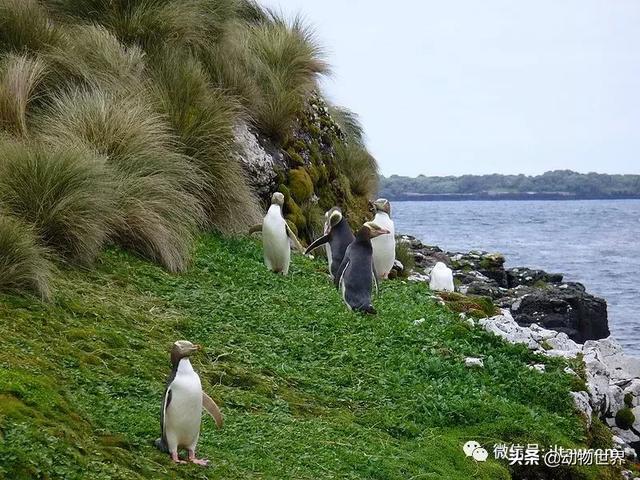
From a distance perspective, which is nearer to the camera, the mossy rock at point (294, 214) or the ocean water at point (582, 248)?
the mossy rock at point (294, 214)

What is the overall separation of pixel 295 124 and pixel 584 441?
9.18 meters

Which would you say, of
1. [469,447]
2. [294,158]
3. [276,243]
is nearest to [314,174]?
[294,158]

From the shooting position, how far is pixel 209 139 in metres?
12.8

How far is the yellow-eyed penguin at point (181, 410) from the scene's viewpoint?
549cm

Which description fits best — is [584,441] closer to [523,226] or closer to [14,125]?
[14,125]

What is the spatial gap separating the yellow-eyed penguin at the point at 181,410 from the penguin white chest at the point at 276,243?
5839 mm

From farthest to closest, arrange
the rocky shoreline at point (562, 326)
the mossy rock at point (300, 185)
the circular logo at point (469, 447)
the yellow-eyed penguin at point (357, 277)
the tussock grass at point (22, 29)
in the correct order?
the mossy rock at point (300, 185) → the tussock grass at point (22, 29) → the yellow-eyed penguin at point (357, 277) → the rocky shoreline at point (562, 326) → the circular logo at point (469, 447)

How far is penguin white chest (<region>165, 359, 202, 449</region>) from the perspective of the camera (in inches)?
216

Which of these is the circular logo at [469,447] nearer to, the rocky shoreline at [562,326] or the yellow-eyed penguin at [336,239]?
the rocky shoreline at [562,326]

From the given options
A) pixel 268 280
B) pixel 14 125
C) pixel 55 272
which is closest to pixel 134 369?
pixel 55 272

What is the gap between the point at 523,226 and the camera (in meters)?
85.1

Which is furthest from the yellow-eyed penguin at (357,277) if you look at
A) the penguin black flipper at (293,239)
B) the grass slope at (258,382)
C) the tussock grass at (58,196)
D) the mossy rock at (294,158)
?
the mossy rock at (294,158)

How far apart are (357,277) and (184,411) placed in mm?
4943

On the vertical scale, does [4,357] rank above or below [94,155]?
below
